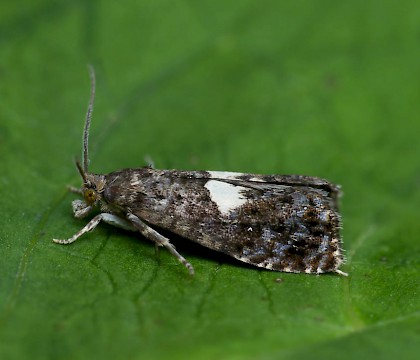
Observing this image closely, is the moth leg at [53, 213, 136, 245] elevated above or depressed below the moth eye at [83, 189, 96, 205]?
below

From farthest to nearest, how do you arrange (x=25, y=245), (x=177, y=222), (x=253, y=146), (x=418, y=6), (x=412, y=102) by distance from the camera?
(x=418, y=6) < (x=412, y=102) < (x=253, y=146) < (x=177, y=222) < (x=25, y=245)

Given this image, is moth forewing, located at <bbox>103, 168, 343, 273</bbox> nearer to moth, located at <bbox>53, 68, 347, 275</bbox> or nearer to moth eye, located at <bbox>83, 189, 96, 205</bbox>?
moth, located at <bbox>53, 68, 347, 275</bbox>

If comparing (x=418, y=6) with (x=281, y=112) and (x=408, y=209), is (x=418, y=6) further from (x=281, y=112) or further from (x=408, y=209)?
(x=408, y=209)


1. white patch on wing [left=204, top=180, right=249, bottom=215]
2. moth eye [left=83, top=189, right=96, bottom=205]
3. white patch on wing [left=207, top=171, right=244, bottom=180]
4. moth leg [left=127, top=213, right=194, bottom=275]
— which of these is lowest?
moth leg [left=127, top=213, right=194, bottom=275]

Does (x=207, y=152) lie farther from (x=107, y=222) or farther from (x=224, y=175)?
(x=107, y=222)

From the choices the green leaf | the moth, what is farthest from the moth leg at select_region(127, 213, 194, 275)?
the green leaf

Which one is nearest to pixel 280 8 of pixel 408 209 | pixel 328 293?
pixel 408 209

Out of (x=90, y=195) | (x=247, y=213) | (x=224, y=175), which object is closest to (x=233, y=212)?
(x=247, y=213)
